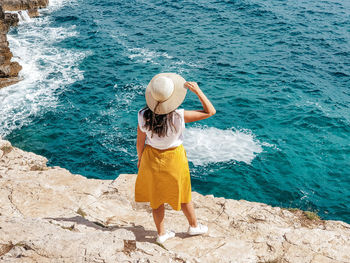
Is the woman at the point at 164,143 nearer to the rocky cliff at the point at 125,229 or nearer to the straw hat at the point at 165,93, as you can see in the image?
the straw hat at the point at 165,93

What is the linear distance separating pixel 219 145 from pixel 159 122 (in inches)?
413

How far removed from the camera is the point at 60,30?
91.9 ft

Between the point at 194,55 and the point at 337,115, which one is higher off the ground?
the point at 194,55

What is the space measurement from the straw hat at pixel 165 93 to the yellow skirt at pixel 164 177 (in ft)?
2.21

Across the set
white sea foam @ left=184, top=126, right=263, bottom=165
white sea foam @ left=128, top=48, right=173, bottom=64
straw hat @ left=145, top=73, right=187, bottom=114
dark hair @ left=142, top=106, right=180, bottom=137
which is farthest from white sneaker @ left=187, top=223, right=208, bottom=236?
white sea foam @ left=128, top=48, right=173, bottom=64

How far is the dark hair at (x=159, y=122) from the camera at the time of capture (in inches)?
168

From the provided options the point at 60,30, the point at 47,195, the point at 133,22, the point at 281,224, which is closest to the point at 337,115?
the point at 281,224

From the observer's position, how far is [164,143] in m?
4.44

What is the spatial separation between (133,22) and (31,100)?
573 inches

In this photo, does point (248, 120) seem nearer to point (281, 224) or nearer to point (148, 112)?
point (281, 224)

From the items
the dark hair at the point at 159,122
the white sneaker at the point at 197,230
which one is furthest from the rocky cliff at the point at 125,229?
the dark hair at the point at 159,122

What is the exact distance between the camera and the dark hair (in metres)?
4.27

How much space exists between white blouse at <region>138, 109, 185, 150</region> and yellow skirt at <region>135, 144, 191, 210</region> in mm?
95

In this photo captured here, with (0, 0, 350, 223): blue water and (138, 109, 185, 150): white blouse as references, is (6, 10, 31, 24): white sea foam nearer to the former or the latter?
(0, 0, 350, 223): blue water
